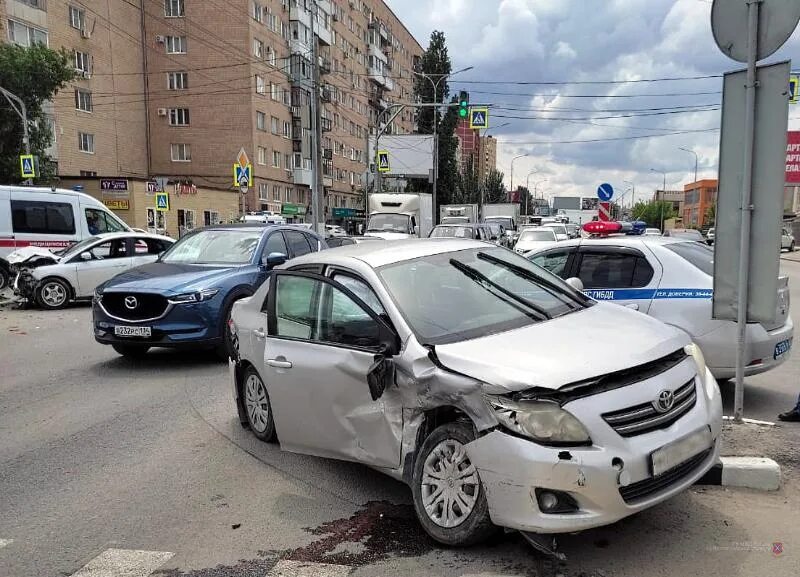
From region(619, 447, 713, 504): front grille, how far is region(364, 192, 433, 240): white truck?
22.7 m

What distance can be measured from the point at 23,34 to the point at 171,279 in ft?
119

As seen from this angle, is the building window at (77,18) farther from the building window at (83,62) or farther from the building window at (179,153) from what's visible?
the building window at (179,153)

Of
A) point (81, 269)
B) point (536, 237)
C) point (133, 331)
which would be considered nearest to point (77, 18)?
point (81, 269)

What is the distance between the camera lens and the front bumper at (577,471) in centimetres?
302

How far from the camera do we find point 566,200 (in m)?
65.8

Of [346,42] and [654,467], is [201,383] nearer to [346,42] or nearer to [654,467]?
[654,467]

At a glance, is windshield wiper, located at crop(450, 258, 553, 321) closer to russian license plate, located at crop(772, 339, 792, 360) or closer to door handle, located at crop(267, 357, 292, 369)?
door handle, located at crop(267, 357, 292, 369)

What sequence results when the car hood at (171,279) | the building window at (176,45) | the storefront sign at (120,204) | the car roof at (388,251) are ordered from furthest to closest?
1. the building window at (176,45)
2. the storefront sign at (120,204)
3. the car hood at (171,279)
4. the car roof at (388,251)

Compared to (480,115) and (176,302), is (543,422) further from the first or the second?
(480,115)

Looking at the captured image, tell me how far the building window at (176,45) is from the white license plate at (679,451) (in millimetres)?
51948

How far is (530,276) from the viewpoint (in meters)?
4.79

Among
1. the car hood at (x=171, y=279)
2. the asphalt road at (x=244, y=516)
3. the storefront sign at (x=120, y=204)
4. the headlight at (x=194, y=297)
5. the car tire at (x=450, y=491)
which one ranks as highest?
the storefront sign at (x=120, y=204)

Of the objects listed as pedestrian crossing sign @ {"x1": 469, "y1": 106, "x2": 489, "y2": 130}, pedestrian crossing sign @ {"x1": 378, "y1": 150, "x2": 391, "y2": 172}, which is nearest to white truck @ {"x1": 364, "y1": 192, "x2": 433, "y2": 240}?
pedestrian crossing sign @ {"x1": 469, "y1": 106, "x2": 489, "y2": 130}

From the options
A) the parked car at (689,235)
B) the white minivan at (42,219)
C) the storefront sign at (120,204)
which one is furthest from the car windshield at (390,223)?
the storefront sign at (120,204)
